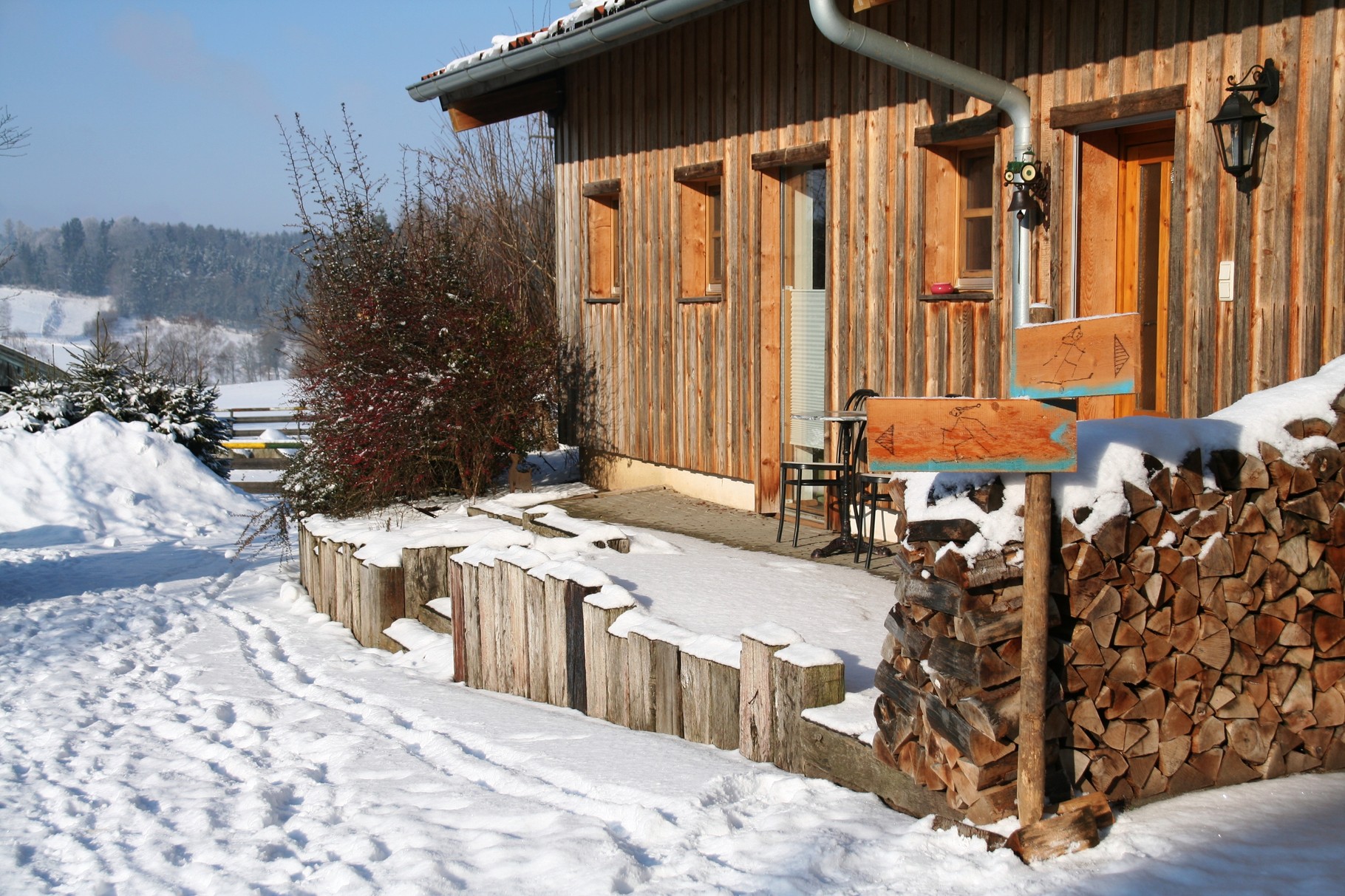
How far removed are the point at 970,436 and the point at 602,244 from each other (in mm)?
8367

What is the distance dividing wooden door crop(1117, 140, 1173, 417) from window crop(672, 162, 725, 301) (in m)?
3.94

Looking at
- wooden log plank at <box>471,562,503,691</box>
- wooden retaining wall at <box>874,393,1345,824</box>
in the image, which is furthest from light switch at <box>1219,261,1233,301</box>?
wooden log plank at <box>471,562,503,691</box>

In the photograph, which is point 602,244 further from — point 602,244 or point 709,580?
point 709,580

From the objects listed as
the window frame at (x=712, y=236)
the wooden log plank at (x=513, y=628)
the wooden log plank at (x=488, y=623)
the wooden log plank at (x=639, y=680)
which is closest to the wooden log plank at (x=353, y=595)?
the wooden log plank at (x=488, y=623)

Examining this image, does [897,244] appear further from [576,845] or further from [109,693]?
[109,693]

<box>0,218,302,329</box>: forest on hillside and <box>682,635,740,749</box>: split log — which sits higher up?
<box>0,218,302,329</box>: forest on hillside

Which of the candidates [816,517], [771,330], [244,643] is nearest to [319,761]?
[244,643]

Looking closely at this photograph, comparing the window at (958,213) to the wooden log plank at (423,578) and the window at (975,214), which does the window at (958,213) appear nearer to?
the window at (975,214)

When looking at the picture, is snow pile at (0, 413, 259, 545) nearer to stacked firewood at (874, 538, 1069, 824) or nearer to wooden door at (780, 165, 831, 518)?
wooden door at (780, 165, 831, 518)

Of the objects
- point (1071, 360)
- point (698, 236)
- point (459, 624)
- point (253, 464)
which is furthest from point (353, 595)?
point (253, 464)

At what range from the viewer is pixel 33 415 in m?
16.6

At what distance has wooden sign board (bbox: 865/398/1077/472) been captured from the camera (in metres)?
3.63

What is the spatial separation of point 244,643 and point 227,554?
14.9 feet

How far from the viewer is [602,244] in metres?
11.6
